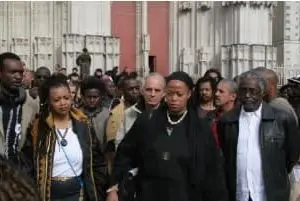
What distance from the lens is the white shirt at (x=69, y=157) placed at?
420 cm

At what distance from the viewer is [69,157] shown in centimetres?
423

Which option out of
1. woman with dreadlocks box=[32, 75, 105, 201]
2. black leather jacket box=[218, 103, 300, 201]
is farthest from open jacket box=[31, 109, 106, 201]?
black leather jacket box=[218, 103, 300, 201]

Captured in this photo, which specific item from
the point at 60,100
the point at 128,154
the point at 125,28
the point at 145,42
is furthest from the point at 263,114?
the point at 125,28

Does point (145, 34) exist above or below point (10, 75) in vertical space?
above

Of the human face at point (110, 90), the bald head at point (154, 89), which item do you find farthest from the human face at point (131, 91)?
the human face at point (110, 90)

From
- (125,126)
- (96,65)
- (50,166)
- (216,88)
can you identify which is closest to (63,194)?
(50,166)

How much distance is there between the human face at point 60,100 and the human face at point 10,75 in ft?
0.94

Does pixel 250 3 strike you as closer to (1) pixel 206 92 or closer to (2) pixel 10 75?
(1) pixel 206 92

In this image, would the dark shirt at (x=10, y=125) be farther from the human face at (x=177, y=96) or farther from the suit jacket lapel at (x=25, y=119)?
the human face at (x=177, y=96)

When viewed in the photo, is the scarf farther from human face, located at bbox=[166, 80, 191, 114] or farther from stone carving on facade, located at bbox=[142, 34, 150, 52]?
stone carving on facade, located at bbox=[142, 34, 150, 52]

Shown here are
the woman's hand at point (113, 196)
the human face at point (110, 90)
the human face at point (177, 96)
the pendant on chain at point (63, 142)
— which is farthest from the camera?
the human face at point (110, 90)

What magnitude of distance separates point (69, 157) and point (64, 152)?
49 mm

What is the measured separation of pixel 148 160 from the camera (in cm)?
386

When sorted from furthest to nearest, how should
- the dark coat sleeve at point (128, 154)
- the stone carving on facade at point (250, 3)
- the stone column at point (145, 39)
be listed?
the stone column at point (145, 39) < the stone carving on facade at point (250, 3) < the dark coat sleeve at point (128, 154)
